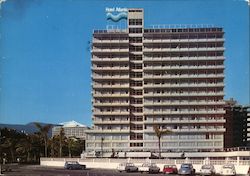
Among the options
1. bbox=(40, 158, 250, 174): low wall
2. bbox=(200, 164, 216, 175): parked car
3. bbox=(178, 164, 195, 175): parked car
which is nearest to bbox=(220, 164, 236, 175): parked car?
bbox=(200, 164, 216, 175): parked car

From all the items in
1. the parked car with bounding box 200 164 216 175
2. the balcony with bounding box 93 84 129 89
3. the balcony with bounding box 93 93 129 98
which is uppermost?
the balcony with bounding box 93 84 129 89

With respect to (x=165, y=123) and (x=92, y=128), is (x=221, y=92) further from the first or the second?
(x=92, y=128)

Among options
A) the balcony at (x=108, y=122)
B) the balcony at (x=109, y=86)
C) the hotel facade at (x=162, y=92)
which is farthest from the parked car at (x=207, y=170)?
the balcony at (x=109, y=86)

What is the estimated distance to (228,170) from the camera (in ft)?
95.5

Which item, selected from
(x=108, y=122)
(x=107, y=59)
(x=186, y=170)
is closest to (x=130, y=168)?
(x=186, y=170)

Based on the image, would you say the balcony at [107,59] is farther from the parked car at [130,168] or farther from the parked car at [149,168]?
the parked car at [130,168]

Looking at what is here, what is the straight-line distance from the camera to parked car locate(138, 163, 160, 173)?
32594 mm

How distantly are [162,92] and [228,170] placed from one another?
122 feet

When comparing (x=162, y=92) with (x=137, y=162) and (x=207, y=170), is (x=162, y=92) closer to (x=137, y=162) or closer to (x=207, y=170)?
(x=137, y=162)

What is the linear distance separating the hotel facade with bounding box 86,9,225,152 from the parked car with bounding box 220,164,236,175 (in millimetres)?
34884

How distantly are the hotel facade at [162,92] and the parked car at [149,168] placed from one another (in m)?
29.0

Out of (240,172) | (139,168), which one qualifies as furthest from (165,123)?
(240,172)

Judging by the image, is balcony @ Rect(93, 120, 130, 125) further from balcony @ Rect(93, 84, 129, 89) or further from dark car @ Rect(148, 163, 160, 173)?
dark car @ Rect(148, 163, 160, 173)

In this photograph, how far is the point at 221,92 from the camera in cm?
6500
